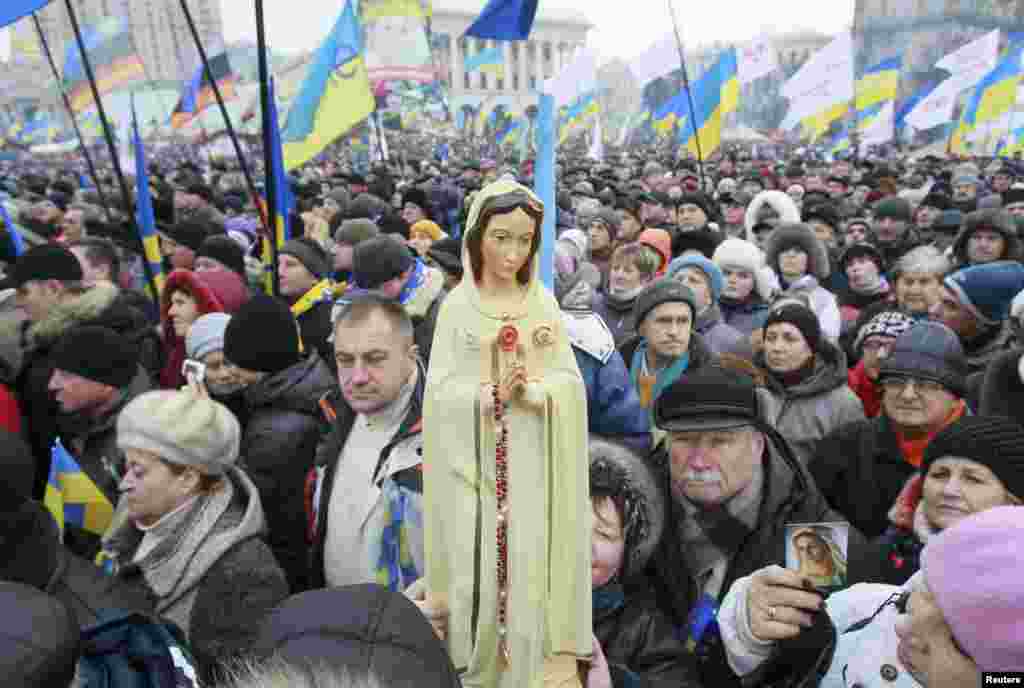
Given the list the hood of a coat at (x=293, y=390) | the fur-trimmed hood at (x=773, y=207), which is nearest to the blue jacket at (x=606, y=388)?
the hood of a coat at (x=293, y=390)

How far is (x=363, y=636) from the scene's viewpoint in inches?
54.6

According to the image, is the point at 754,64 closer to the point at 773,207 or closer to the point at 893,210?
the point at 893,210

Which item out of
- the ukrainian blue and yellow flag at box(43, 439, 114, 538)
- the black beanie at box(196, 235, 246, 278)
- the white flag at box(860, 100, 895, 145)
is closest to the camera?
the ukrainian blue and yellow flag at box(43, 439, 114, 538)

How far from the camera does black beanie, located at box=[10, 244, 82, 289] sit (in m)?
4.75

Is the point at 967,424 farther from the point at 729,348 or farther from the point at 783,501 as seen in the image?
the point at 729,348

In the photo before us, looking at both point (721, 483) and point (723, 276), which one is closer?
point (721, 483)

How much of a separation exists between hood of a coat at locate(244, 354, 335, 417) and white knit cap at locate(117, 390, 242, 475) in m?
0.97

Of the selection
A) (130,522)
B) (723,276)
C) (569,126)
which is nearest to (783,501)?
(130,522)

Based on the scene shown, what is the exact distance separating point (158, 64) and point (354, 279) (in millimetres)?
67872

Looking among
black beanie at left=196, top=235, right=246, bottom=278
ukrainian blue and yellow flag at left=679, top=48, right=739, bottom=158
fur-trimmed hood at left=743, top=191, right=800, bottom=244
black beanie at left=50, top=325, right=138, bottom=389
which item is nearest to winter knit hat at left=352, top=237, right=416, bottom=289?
black beanie at left=50, top=325, right=138, bottom=389

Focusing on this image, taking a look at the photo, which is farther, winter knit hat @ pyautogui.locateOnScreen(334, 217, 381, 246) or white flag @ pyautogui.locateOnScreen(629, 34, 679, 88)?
white flag @ pyautogui.locateOnScreen(629, 34, 679, 88)

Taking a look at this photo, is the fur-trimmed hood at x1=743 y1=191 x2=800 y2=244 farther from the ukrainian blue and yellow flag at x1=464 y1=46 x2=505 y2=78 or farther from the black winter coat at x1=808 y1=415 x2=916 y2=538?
the ukrainian blue and yellow flag at x1=464 y1=46 x2=505 y2=78

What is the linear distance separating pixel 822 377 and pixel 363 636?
327cm

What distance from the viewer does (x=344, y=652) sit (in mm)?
1336
